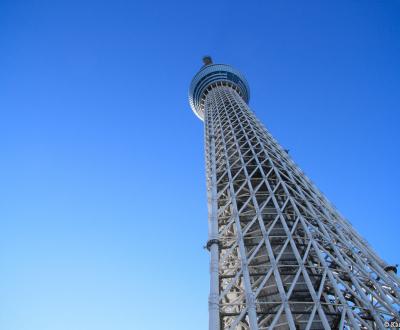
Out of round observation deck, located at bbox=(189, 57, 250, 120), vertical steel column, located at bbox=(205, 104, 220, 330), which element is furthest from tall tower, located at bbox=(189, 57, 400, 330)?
round observation deck, located at bbox=(189, 57, 250, 120)

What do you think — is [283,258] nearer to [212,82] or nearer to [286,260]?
[286,260]

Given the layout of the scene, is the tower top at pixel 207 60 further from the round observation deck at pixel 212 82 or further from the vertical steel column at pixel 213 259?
the vertical steel column at pixel 213 259

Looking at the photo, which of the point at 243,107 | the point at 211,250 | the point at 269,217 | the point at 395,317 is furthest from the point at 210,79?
the point at 395,317

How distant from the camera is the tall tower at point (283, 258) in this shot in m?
12.9

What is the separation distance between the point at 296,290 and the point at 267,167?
1089 cm

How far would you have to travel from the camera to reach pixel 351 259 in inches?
640

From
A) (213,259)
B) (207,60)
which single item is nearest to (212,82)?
(207,60)

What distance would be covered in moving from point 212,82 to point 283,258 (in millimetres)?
44849

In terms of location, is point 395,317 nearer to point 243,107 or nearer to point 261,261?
point 261,261

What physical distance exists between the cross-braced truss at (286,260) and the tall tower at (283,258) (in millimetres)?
45

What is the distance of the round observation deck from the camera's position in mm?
57062

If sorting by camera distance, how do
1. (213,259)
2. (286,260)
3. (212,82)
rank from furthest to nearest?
(212,82) < (286,260) < (213,259)

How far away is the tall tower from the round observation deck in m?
29.8

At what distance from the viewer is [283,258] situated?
16.6 metres
